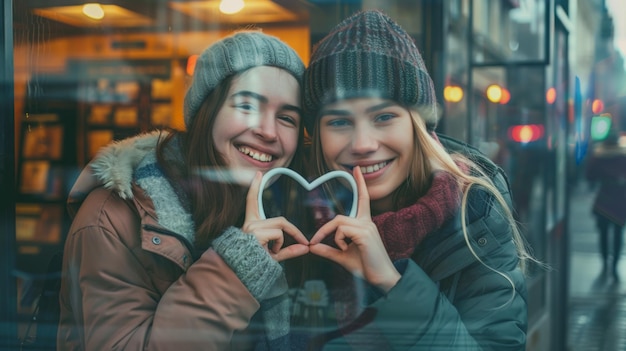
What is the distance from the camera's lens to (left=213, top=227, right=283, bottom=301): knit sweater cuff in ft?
7.18

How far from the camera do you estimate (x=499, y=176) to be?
2320 millimetres

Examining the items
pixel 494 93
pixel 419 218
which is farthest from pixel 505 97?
pixel 419 218

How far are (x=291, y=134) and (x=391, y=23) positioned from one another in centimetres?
48

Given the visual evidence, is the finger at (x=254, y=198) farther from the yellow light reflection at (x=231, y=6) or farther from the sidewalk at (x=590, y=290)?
the sidewalk at (x=590, y=290)

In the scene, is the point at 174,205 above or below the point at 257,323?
above

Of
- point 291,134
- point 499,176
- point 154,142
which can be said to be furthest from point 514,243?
point 154,142

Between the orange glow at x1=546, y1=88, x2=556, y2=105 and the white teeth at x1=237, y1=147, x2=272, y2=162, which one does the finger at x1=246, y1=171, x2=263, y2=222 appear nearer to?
the white teeth at x1=237, y1=147, x2=272, y2=162

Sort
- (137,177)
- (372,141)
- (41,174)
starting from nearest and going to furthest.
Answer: (372,141), (137,177), (41,174)

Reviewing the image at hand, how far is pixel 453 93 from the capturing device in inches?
95.5

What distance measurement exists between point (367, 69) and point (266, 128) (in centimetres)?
36

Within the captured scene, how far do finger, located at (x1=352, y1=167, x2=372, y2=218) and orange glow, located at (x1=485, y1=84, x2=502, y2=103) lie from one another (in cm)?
65

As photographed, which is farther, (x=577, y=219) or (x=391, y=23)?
(x=577, y=219)

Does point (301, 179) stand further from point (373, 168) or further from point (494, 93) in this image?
point (494, 93)

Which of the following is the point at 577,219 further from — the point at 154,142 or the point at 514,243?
the point at 154,142
